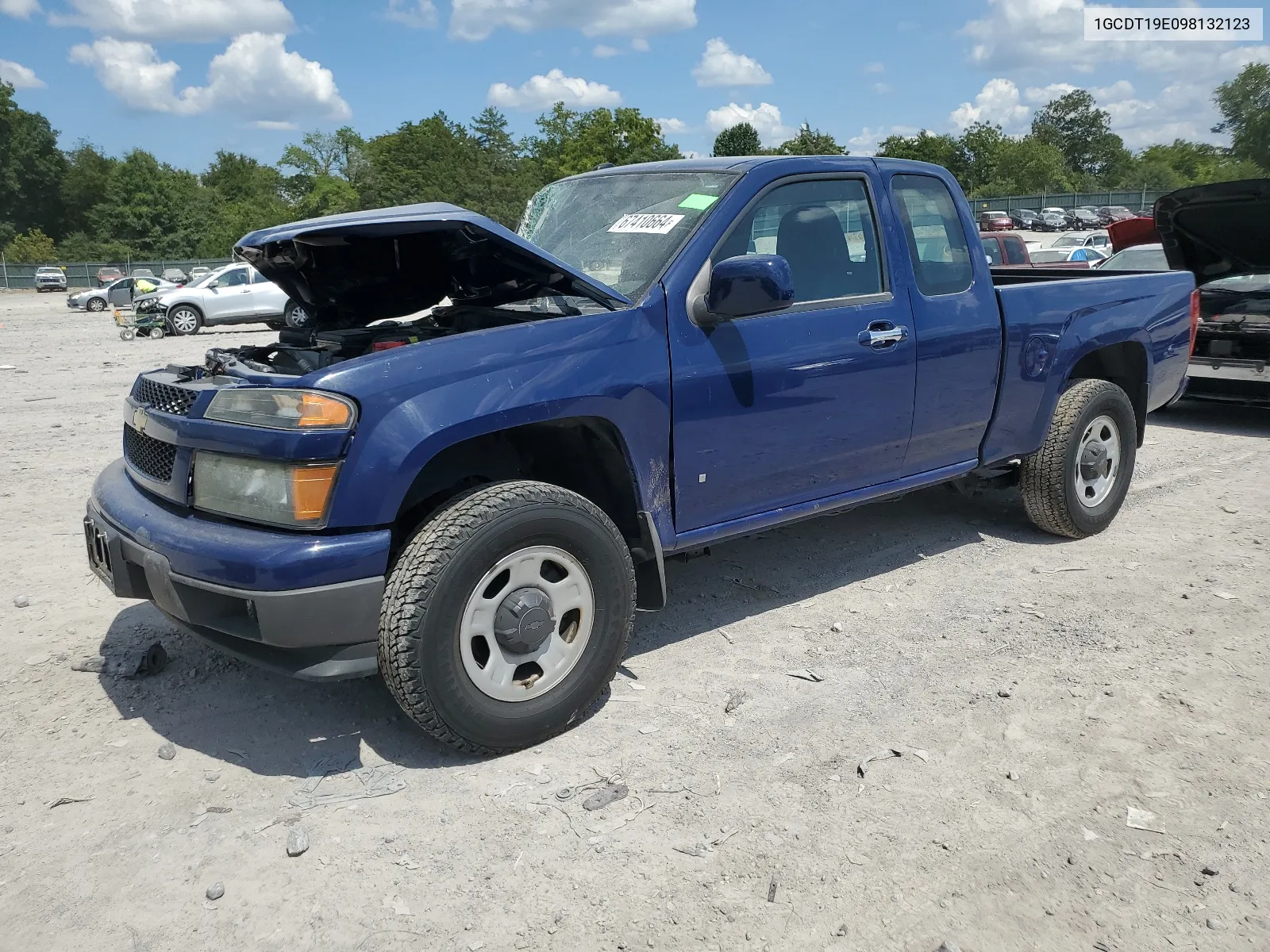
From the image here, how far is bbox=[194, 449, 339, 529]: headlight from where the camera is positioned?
2924mm

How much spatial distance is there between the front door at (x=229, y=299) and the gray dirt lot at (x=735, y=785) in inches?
773

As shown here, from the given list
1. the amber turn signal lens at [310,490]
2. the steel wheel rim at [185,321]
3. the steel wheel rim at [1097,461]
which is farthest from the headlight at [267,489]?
the steel wheel rim at [185,321]

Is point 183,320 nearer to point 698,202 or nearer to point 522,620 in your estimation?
point 698,202

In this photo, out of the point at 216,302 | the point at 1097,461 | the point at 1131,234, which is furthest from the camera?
the point at 216,302

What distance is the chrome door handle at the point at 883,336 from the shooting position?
4.18 meters

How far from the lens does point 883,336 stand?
13.9 feet

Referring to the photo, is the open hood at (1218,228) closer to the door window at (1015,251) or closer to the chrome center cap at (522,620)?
the door window at (1015,251)

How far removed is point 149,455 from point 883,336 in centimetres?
293

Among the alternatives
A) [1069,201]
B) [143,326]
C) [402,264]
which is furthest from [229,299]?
[1069,201]

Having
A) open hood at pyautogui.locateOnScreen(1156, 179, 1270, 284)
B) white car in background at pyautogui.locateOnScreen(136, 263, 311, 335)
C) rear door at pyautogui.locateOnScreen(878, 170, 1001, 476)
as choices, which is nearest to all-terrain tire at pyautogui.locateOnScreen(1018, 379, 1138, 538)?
rear door at pyautogui.locateOnScreen(878, 170, 1001, 476)

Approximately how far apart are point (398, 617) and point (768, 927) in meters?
1.36

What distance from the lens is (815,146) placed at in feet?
246

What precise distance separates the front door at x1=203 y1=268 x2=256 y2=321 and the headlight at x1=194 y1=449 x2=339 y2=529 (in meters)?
21.3

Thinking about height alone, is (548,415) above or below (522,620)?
above
